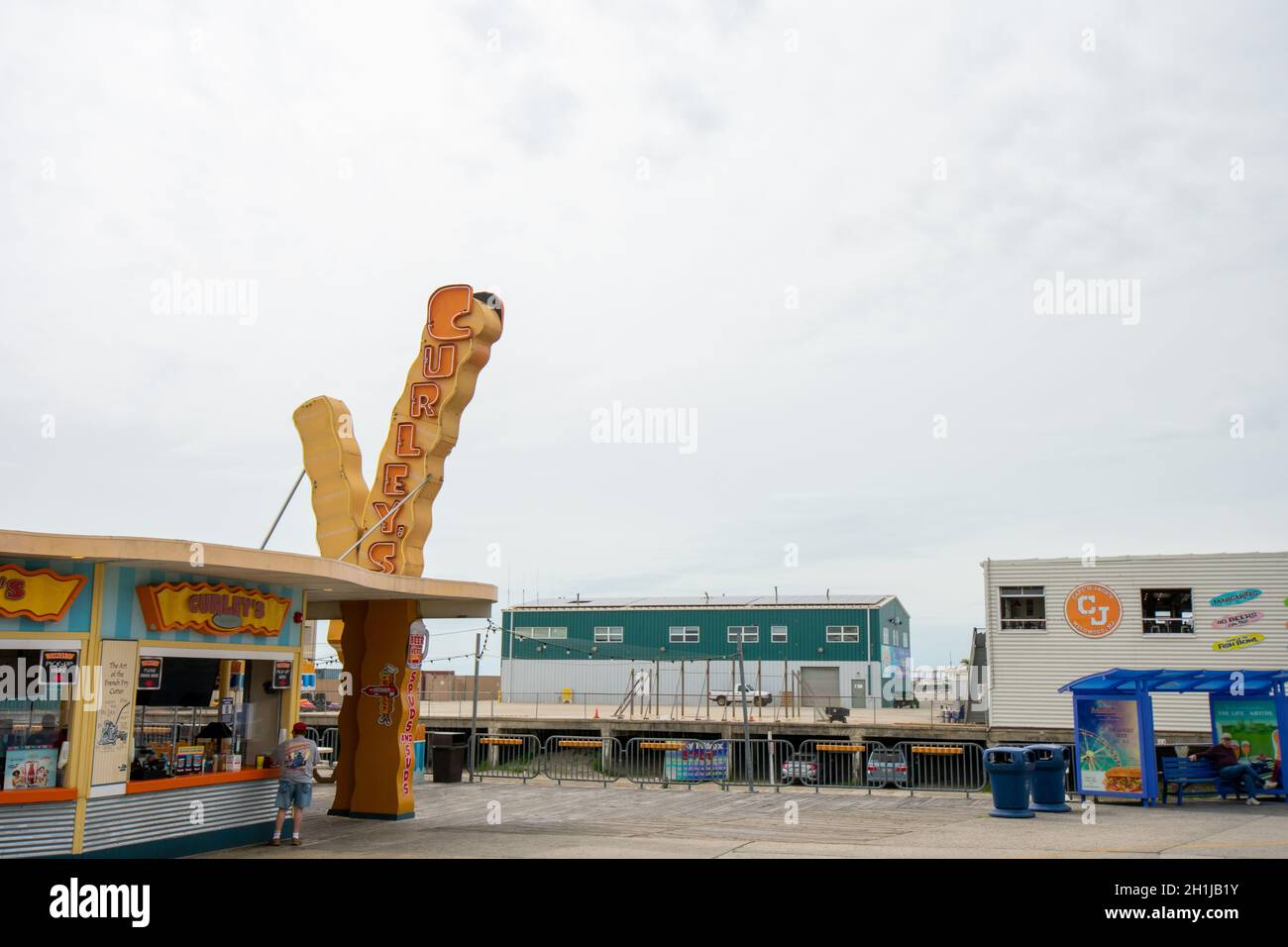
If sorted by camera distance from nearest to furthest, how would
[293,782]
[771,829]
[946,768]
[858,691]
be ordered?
[293,782], [771,829], [946,768], [858,691]

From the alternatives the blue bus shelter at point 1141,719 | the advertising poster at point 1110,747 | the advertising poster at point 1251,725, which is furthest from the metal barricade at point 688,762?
the advertising poster at point 1251,725

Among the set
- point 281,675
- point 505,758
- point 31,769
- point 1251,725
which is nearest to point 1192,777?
point 1251,725

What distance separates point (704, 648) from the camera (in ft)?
173

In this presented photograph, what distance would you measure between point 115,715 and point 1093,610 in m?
26.4

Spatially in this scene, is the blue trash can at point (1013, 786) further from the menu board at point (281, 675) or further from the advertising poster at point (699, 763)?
the menu board at point (281, 675)

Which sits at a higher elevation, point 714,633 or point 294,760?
point 714,633

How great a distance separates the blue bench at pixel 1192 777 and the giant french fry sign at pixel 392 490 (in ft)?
44.5

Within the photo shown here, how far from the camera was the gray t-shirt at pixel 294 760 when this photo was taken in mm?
15016

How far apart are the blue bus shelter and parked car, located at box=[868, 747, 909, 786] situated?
7.05m

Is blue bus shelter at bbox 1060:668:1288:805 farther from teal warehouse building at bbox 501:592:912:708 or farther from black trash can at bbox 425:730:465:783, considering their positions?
teal warehouse building at bbox 501:592:912:708

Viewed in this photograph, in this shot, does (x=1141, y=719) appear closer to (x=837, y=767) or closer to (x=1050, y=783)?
(x=1050, y=783)
